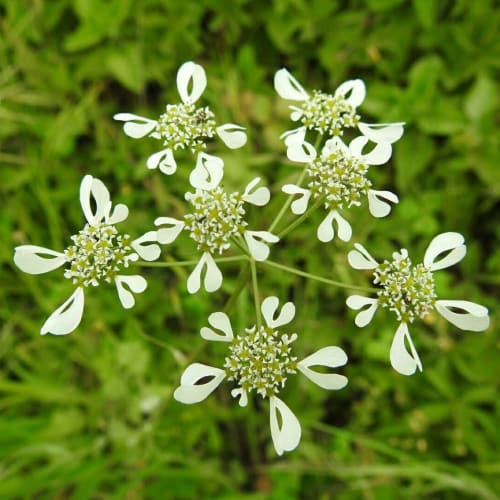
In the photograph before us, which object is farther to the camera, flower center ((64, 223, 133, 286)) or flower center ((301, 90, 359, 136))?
flower center ((301, 90, 359, 136))

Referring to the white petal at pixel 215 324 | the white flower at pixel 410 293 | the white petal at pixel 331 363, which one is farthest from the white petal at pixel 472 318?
the white petal at pixel 215 324

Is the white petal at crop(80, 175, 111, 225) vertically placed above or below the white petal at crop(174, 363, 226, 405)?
above

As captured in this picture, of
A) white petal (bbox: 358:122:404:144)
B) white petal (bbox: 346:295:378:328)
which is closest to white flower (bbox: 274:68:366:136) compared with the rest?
white petal (bbox: 358:122:404:144)

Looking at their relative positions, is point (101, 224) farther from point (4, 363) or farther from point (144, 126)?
point (4, 363)

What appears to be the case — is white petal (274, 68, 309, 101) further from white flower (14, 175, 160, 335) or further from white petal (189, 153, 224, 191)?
white flower (14, 175, 160, 335)

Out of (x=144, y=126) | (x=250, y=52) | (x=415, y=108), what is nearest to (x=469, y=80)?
(x=415, y=108)

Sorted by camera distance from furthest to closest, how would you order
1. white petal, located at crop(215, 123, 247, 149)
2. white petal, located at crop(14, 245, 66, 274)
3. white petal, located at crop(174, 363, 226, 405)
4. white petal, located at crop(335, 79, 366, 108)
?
1. white petal, located at crop(335, 79, 366, 108)
2. white petal, located at crop(215, 123, 247, 149)
3. white petal, located at crop(14, 245, 66, 274)
4. white petal, located at crop(174, 363, 226, 405)

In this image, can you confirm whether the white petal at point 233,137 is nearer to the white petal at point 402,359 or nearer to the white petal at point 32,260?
the white petal at point 32,260
